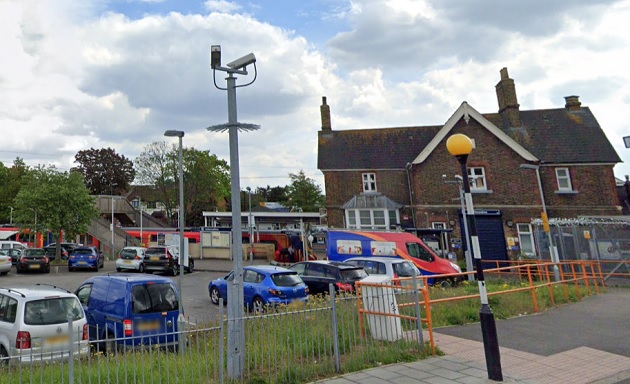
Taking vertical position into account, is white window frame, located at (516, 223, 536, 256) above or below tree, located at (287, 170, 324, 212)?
below

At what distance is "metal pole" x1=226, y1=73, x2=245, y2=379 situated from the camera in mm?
5715

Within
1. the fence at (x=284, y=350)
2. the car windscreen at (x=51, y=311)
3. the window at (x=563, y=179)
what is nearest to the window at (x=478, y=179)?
the window at (x=563, y=179)

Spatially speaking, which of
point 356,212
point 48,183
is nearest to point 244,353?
point 356,212

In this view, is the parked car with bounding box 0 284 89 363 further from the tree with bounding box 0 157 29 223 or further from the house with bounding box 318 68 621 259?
the tree with bounding box 0 157 29 223

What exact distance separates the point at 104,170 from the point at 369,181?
51771 mm

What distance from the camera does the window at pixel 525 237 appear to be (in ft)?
84.9

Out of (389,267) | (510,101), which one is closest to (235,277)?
(389,267)

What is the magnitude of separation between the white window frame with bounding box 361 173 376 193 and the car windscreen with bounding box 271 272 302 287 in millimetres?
18208

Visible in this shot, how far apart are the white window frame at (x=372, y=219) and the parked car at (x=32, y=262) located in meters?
20.2

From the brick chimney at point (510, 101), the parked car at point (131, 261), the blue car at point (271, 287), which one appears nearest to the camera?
the blue car at point (271, 287)

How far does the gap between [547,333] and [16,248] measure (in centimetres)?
3387

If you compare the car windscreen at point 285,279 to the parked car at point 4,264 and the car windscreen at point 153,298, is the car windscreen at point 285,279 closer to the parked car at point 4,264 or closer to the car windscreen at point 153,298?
the car windscreen at point 153,298

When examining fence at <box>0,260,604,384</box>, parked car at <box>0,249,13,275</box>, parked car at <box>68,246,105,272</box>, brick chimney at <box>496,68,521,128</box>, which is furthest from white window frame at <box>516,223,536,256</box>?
parked car at <box>0,249,13,275</box>

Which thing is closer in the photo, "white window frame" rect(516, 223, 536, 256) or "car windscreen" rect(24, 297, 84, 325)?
"car windscreen" rect(24, 297, 84, 325)
